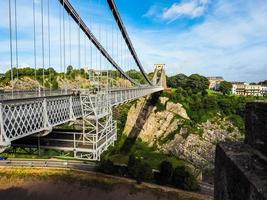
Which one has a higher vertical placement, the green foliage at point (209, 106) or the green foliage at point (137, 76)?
the green foliage at point (137, 76)

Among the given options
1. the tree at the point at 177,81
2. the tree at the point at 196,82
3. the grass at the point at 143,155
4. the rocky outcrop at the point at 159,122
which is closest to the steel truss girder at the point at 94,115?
the grass at the point at 143,155

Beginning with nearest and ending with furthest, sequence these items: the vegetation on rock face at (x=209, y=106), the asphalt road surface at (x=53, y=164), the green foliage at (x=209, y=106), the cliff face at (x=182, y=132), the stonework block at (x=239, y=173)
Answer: the stonework block at (x=239, y=173), the asphalt road surface at (x=53, y=164), the cliff face at (x=182, y=132), the green foliage at (x=209, y=106), the vegetation on rock face at (x=209, y=106)

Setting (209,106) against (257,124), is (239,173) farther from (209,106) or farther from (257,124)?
(209,106)

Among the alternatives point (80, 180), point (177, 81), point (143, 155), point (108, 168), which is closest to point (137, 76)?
point (177, 81)

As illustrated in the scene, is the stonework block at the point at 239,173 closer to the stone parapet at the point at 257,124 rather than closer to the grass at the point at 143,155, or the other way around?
the stone parapet at the point at 257,124

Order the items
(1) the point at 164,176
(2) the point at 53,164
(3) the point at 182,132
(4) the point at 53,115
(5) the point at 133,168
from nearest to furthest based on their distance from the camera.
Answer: (4) the point at 53,115, (1) the point at 164,176, (5) the point at 133,168, (2) the point at 53,164, (3) the point at 182,132

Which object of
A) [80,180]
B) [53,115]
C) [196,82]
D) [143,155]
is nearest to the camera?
[53,115]
